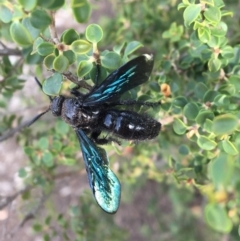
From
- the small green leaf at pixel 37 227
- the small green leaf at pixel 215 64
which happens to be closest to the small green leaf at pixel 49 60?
the small green leaf at pixel 215 64

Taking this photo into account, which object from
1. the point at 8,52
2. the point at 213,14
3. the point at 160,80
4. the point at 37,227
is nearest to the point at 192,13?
the point at 213,14

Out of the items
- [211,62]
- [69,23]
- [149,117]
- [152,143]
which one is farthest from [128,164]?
[69,23]

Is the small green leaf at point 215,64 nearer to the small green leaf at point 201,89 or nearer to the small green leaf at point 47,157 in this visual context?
the small green leaf at point 201,89

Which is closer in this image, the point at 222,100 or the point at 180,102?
the point at 222,100

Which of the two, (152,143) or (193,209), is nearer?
(152,143)

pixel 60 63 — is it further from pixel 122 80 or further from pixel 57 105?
pixel 57 105

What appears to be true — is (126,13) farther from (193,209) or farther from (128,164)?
(193,209)
